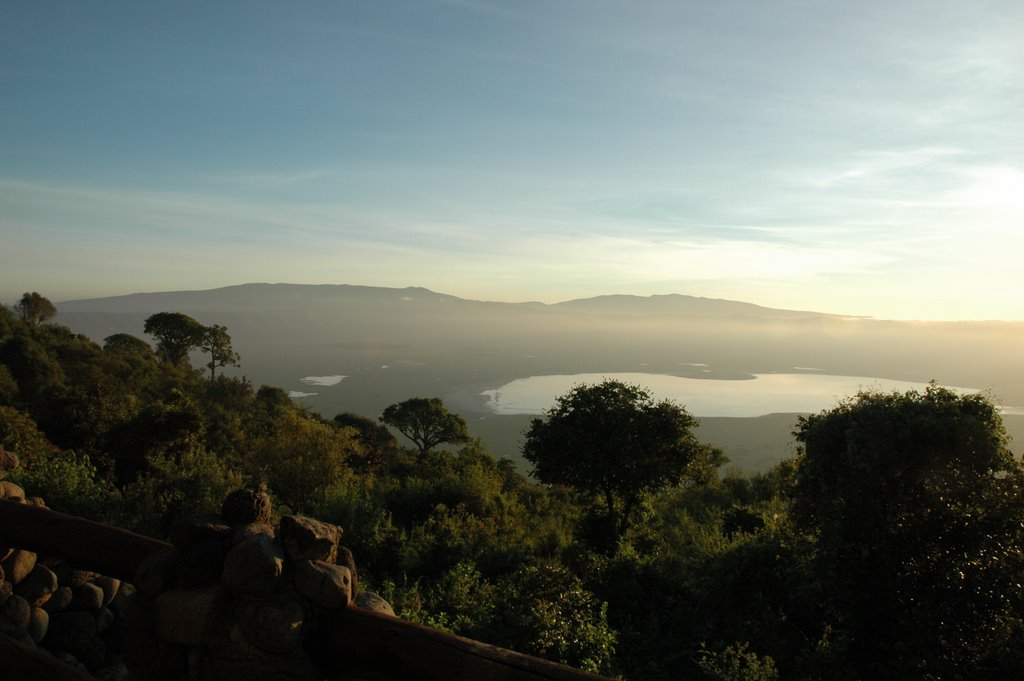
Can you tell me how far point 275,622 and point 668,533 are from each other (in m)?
20.9

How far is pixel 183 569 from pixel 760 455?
9511 cm

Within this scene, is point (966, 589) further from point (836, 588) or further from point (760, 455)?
point (760, 455)

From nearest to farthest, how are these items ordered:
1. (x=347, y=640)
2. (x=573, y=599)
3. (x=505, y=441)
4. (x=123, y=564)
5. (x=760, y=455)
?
(x=347, y=640) → (x=123, y=564) → (x=573, y=599) → (x=760, y=455) → (x=505, y=441)

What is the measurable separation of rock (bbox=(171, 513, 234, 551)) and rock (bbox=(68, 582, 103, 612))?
14.3 ft

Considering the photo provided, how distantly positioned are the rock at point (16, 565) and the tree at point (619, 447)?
16959mm

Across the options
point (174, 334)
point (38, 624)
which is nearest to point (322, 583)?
point (38, 624)

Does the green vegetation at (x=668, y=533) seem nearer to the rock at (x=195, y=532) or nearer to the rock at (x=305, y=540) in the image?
the rock at (x=195, y=532)

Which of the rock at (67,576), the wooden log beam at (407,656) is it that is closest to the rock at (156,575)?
the wooden log beam at (407,656)

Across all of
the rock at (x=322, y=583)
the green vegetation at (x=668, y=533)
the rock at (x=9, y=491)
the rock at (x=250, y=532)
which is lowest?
the green vegetation at (x=668, y=533)

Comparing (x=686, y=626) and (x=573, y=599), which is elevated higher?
(x=573, y=599)

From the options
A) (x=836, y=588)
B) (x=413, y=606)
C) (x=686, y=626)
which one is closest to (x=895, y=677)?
(x=836, y=588)

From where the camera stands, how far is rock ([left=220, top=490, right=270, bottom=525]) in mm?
3887

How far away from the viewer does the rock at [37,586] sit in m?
6.20

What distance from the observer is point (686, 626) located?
13312 mm
